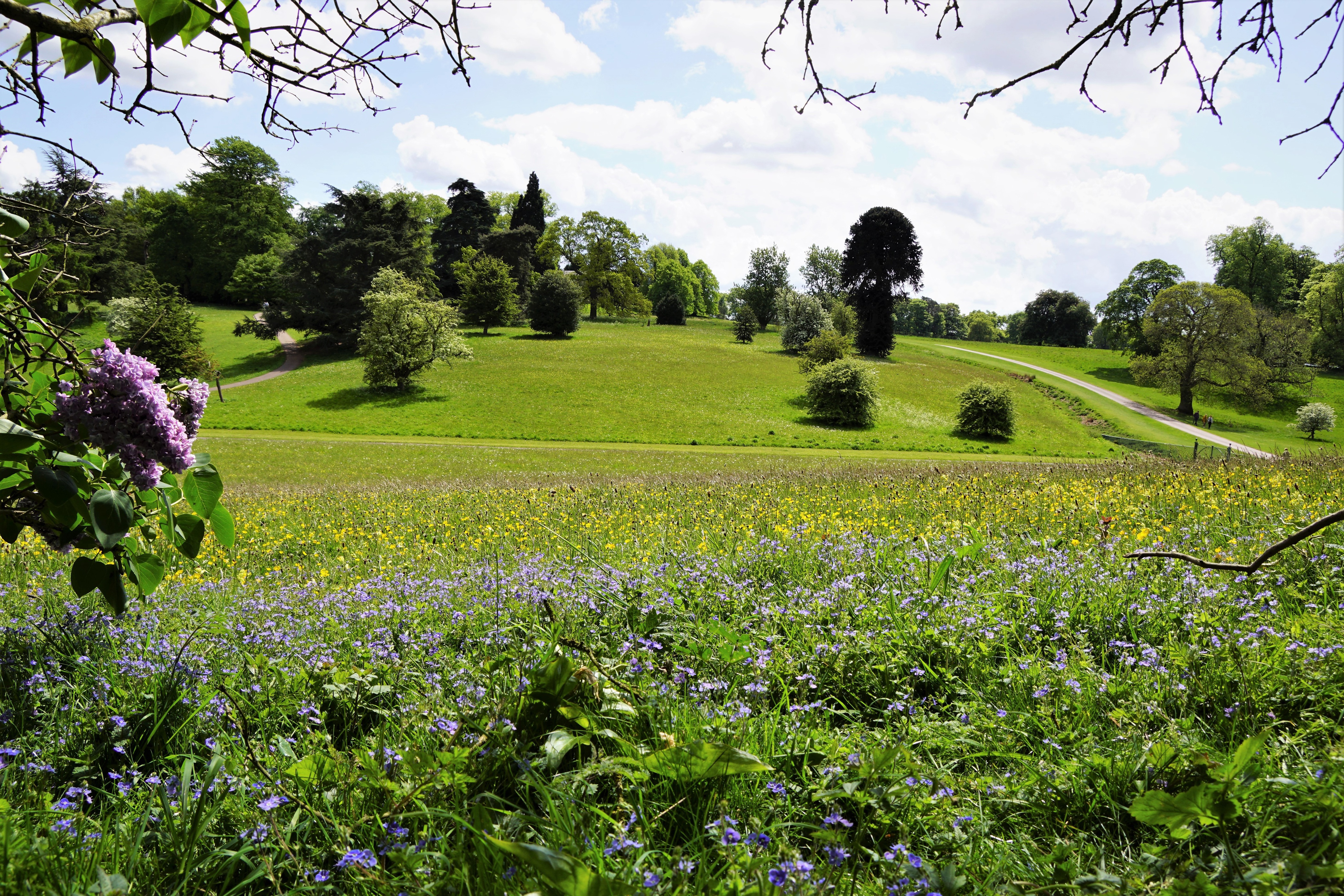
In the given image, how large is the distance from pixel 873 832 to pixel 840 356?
4654 centimetres

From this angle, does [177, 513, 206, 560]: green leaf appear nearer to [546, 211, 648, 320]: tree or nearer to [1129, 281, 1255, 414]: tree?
[1129, 281, 1255, 414]: tree

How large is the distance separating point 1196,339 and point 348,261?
5894 cm

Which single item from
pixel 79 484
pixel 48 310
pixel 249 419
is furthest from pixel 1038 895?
pixel 249 419

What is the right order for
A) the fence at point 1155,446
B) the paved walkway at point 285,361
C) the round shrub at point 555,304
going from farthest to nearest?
the round shrub at point 555,304
the paved walkway at point 285,361
the fence at point 1155,446

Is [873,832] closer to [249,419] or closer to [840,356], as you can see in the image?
[249,419]

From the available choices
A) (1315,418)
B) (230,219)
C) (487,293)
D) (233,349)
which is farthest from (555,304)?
(1315,418)

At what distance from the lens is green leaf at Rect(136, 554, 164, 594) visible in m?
2.52

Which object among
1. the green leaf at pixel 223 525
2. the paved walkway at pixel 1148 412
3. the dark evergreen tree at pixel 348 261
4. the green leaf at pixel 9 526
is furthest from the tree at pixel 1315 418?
the dark evergreen tree at pixel 348 261

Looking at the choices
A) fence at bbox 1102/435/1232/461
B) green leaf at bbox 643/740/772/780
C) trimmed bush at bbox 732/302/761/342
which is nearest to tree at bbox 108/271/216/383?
green leaf at bbox 643/740/772/780

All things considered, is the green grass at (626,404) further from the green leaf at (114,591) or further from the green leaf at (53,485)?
the green leaf at (53,485)

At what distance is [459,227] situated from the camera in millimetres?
70750

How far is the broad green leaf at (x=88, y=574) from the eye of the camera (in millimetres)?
2240

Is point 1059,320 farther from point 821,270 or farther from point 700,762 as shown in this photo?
point 700,762

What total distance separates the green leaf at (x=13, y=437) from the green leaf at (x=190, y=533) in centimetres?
61
